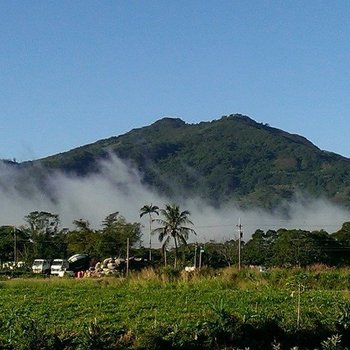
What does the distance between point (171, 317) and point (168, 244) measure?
5887 centimetres

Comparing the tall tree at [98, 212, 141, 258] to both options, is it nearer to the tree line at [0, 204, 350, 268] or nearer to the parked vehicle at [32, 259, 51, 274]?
the tree line at [0, 204, 350, 268]

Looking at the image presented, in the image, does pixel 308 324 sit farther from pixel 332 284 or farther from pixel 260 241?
pixel 260 241

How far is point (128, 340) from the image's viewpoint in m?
12.3

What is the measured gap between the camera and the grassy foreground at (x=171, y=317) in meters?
12.2

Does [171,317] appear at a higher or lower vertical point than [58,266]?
higher

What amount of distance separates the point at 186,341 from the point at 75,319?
394 centimetres

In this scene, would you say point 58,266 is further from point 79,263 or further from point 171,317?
point 171,317

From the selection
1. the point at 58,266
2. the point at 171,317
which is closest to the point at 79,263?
the point at 58,266

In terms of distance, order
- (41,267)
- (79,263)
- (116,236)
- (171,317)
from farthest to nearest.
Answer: (116,236)
(79,263)
(41,267)
(171,317)

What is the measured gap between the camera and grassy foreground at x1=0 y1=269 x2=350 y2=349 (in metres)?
12.2

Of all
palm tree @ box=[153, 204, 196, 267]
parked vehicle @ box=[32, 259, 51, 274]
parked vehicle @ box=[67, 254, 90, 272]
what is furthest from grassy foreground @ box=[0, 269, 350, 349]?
palm tree @ box=[153, 204, 196, 267]

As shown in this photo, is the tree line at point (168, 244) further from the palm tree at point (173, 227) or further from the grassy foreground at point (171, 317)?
the grassy foreground at point (171, 317)

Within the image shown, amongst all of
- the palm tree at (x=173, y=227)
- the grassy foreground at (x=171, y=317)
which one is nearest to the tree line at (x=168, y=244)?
the palm tree at (x=173, y=227)

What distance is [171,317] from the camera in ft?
51.8
